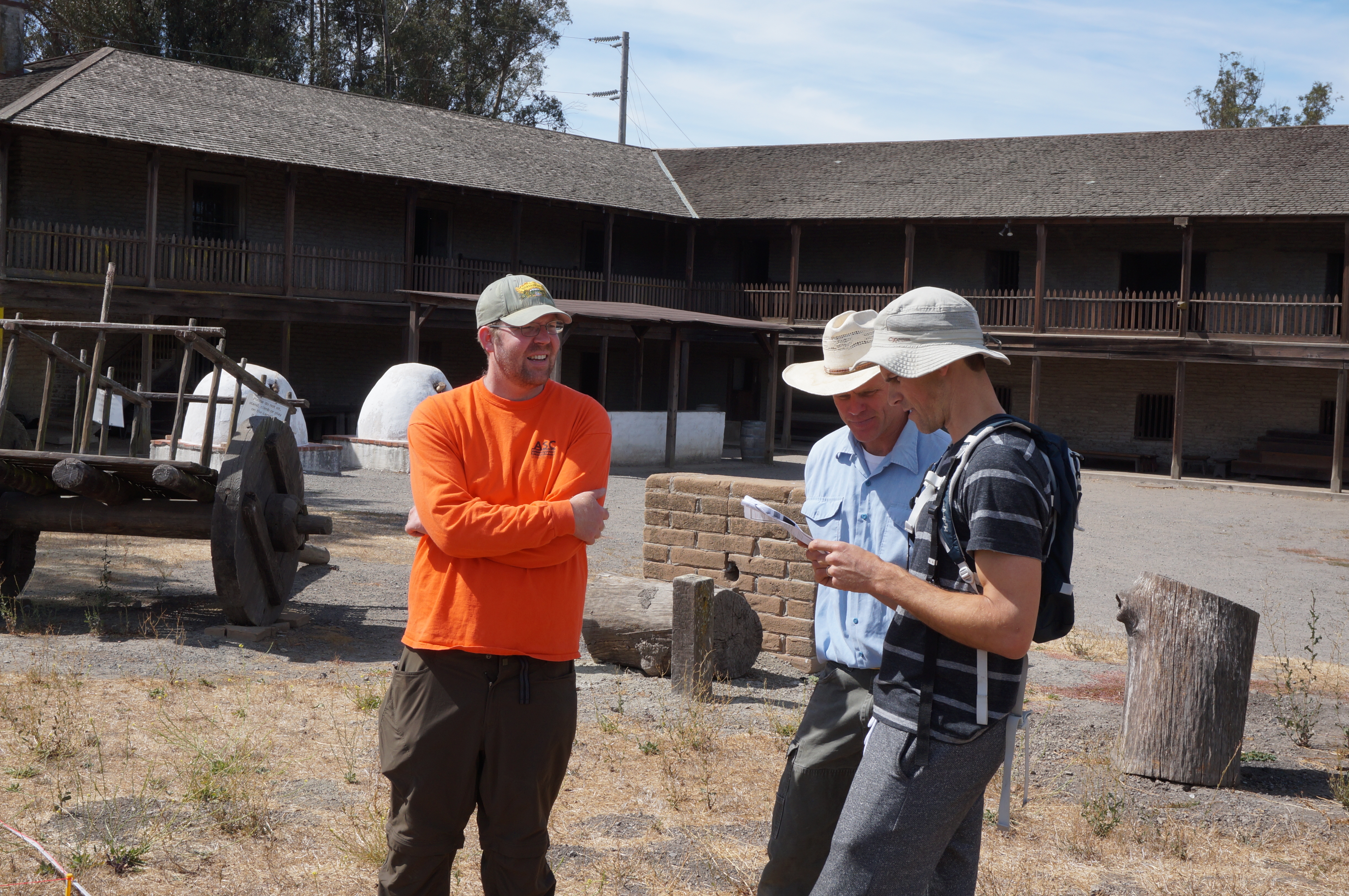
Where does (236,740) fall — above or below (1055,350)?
below

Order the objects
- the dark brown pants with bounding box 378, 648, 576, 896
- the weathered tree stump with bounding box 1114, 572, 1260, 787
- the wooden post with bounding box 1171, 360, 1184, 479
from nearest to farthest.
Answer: the dark brown pants with bounding box 378, 648, 576, 896 → the weathered tree stump with bounding box 1114, 572, 1260, 787 → the wooden post with bounding box 1171, 360, 1184, 479

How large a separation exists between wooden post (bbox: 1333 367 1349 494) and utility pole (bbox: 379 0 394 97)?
28493mm

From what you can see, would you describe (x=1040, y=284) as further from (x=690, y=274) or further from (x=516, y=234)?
(x=516, y=234)

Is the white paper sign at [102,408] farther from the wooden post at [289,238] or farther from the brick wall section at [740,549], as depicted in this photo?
the wooden post at [289,238]

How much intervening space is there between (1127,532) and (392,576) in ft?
31.6

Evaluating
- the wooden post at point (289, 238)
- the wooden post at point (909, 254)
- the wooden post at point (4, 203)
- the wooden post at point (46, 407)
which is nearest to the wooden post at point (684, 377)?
the wooden post at point (909, 254)

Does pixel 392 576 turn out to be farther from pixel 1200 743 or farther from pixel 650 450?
pixel 650 450

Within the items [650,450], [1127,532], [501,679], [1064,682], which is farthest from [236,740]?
[650,450]

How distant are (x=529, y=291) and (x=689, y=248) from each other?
2545 cm

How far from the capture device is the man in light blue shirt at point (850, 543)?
118 inches

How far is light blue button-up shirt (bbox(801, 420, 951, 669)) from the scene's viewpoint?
10.0ft

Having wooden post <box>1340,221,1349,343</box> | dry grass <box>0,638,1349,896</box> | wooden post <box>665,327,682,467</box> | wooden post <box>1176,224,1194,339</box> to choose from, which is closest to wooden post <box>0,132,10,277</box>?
wooden post <box>665,327,682,467</box>

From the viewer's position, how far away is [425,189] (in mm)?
24719

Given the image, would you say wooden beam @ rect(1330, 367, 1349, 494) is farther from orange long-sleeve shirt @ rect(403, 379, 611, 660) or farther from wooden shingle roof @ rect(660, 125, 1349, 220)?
orange long-sleeve shirt @ rect(403, 379, 611, 660)
